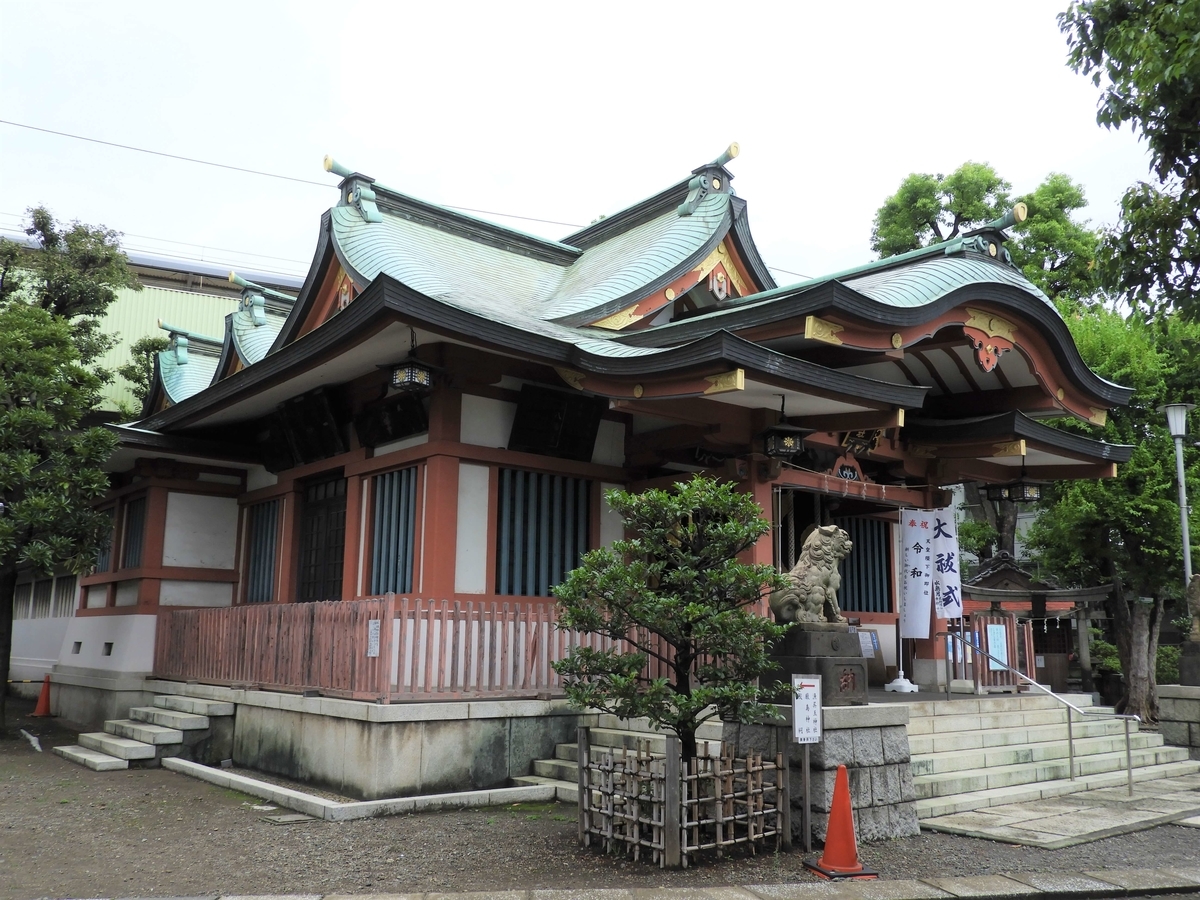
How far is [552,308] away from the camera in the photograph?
13.6 metres

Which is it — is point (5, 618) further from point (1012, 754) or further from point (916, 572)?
point (1012, 754)

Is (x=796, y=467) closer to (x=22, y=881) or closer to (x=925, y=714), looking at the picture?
(x=925, y=714)

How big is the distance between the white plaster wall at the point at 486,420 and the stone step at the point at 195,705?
4.54 m

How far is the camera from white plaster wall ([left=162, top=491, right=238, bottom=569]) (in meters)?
15.1

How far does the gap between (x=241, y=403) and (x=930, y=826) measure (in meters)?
9.74

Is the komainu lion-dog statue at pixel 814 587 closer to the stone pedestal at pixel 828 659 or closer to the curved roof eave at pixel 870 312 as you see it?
the stone pedestal at pixel 828 659

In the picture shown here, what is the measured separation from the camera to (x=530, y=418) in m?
11.4

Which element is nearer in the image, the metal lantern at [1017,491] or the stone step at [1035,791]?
the stone step at [1035,791]

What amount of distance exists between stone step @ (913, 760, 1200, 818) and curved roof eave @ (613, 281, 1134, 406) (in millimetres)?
4827

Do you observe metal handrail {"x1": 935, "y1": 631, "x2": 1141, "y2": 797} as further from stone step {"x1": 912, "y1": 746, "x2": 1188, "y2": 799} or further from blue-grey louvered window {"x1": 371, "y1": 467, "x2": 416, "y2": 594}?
blue-grey louvered window {"x1": 371, "y1": 467, "x2": 416, "y2": 594}

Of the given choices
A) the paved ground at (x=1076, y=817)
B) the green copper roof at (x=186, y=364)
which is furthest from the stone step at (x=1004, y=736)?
the green copper roof at (x=186, y=364)

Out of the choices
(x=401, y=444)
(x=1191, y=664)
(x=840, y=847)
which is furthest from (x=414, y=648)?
(x=1191, y=664)

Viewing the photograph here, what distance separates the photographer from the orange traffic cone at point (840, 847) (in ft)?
23.1

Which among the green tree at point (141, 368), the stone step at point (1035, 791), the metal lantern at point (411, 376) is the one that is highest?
the green tree at point (141, 368)
